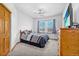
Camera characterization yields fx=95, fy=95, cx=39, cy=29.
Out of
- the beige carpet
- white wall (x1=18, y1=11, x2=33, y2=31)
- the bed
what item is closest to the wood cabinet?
the beige carpet

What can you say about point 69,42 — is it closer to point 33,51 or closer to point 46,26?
point 33,51

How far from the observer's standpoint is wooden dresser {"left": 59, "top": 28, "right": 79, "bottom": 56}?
6.91 ft

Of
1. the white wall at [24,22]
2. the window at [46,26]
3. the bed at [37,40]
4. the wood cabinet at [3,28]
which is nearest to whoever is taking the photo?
the wood cabinet at [3,28]

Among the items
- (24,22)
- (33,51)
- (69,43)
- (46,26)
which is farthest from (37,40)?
(69,43)

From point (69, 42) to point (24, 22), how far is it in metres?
4.98

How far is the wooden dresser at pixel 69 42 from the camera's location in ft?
6.91

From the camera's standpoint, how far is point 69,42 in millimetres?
2139

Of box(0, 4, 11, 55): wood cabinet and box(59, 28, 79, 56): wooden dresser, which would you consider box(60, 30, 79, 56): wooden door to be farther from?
box(0, 4, 11, 55): wood cabinet

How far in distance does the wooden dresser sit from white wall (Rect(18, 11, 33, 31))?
174 inches

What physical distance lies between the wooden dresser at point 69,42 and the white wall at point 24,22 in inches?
174

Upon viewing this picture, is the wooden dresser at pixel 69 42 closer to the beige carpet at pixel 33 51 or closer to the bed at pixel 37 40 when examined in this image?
the beige carpet at pixel 33 51

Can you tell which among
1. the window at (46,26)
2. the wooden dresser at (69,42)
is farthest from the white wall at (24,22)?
the wooden dresser at (69,42)

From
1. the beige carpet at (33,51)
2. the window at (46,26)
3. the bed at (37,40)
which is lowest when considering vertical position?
the beige carpet at (33,51)

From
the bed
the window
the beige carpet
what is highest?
the window
